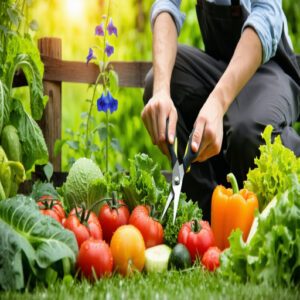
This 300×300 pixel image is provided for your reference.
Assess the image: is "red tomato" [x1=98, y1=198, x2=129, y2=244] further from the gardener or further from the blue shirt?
the blue shirt

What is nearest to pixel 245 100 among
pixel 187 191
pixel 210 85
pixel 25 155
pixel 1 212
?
pixel 210 85

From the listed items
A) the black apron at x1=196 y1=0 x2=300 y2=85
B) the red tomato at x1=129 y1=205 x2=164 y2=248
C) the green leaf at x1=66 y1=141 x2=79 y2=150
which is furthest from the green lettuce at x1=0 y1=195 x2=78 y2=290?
the green leaf at x1=66 y1=141 x2=79 y2=150

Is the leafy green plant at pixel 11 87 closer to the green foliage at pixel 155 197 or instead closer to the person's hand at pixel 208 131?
the green foliage at pixel 155 197

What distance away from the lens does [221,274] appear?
8.83 ft

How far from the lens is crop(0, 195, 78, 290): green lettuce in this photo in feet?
8.09

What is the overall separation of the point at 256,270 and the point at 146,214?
2.30 ft

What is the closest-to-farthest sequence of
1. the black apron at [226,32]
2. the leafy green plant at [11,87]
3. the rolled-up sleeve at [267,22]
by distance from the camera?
the rolled-up sleeve at [267,22] → the leafy green plant at [11,87] → the black apron at [226,32]

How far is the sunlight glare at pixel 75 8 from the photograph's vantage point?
21.8 feet

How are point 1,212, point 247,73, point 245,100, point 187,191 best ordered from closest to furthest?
point 1,212
point 247,73
point 245,100
point 187,191

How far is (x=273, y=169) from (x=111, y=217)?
67 cm

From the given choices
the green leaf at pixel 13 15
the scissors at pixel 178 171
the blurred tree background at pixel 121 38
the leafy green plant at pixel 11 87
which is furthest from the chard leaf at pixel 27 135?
the blurred tree background at pixel 121 38

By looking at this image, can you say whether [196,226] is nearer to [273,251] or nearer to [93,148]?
[273,251]

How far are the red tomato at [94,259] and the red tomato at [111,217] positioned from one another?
1.18ft

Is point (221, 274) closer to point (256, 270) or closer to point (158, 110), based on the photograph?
point (256, 270)
